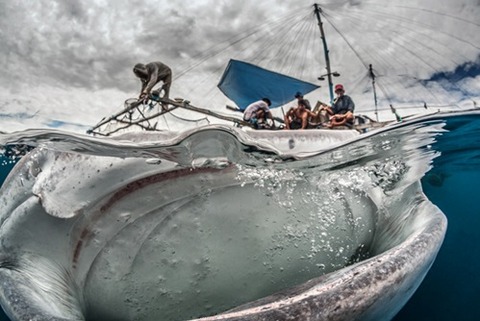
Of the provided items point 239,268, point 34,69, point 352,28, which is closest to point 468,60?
point 352,28

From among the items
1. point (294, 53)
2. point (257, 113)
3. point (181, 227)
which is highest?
→ point (294, 53)

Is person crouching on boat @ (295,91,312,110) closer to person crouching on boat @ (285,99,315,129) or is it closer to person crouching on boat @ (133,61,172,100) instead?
person crouching on boat @ (285,99,315,129)

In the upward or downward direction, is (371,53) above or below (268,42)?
below

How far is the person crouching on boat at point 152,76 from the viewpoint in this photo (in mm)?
2638

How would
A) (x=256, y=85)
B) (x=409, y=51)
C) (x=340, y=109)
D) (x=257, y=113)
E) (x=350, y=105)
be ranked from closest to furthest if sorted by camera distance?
1. (x=257, y=113)
2. (x=340, y=109)
3. (x=350, y=105)
4. (x=256, y=85)
5. (x=409, y=51)

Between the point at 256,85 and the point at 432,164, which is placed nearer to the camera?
the point at 256,85

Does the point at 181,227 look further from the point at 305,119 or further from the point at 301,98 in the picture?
the point at 301,98

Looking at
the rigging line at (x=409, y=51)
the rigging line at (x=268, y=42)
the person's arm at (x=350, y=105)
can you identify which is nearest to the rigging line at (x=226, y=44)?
the rigging line at (x=268, y=42)

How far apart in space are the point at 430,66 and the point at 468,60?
0.40 meters

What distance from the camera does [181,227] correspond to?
77.2 inches

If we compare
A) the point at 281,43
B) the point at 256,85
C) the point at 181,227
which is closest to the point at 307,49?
the point at 281,43

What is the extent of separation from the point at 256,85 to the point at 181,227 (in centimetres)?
199

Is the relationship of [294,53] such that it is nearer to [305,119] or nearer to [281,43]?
[281,43]

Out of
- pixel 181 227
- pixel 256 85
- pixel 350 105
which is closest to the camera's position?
pixel 181 227
